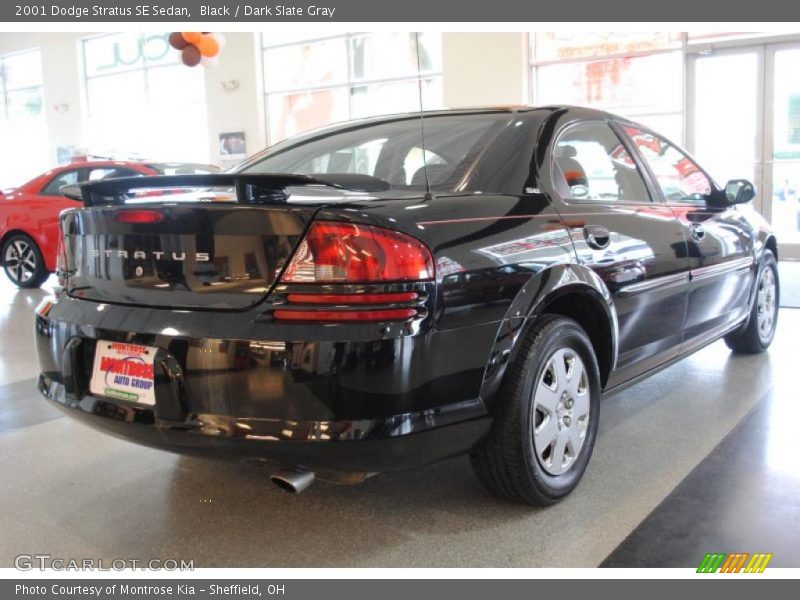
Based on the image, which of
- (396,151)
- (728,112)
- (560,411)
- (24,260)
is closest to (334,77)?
(728,112)

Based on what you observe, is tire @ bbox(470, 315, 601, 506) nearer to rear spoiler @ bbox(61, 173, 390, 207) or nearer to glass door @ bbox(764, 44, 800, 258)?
rear spoiler @ bbox(61, 173, 390, 207)

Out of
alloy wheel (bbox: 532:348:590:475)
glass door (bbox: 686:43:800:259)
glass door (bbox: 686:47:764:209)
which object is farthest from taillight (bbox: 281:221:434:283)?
glass door (bbox: 686:47:764:209)

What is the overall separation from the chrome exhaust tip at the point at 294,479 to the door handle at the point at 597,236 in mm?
1205

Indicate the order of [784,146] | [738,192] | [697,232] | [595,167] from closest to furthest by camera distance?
[595,167], [697,232], [738,192], [784,146]

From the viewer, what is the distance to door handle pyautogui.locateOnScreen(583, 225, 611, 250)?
2514mm

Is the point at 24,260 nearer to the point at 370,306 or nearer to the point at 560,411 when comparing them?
the point at 560,411

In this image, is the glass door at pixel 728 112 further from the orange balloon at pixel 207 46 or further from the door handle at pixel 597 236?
the door handle at pixel 597 236

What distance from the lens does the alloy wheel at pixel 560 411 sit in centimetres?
232

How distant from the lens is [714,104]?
10.2 m

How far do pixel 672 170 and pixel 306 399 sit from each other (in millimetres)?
2326

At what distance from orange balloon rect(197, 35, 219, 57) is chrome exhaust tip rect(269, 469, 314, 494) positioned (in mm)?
10266

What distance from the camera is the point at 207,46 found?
11.2 meters

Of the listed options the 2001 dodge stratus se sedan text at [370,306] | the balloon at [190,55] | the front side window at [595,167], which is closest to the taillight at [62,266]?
the 2001 dodge stratus se sedan text at [370,306]
